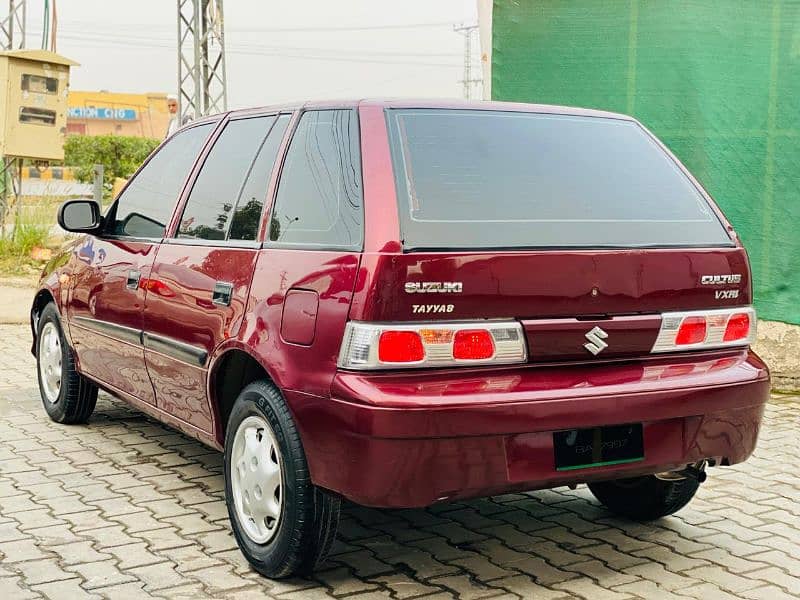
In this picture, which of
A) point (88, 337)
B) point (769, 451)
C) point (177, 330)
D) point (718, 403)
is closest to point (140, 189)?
point (88, 337)

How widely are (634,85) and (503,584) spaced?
4676 millimetres

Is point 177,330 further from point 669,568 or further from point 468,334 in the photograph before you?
point 669,568

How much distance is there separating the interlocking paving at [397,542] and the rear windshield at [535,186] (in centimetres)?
119

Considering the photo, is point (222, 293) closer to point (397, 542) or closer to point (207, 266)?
point (207, 266)

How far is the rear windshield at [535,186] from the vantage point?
140 inches

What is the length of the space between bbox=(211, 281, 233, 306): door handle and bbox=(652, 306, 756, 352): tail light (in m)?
1.55

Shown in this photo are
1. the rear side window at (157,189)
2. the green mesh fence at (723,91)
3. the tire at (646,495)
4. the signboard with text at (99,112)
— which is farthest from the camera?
the signboard with text at (99,112)

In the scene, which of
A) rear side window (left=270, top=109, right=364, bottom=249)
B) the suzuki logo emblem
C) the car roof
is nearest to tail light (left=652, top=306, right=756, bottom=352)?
the suzuki logo emblem

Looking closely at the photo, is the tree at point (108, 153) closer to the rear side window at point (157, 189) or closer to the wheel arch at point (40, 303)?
the wheel arch at point (40, 303)

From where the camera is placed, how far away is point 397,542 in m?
4.32

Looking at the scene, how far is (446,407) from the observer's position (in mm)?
3320

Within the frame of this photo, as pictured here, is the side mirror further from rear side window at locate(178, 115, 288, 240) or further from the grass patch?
the grass patch

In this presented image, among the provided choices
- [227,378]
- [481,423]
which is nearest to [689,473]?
[481,423]

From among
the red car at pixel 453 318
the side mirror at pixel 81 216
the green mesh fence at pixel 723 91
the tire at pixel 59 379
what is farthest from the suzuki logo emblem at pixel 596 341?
the green mesh fence at pixel 723 91
